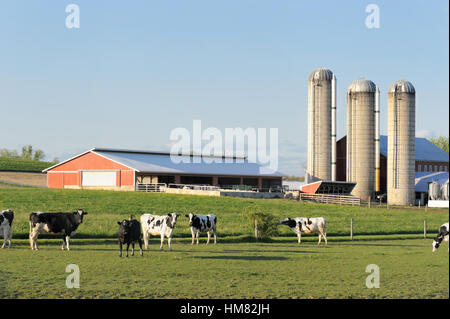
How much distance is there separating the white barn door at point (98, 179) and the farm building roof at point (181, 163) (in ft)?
7.41

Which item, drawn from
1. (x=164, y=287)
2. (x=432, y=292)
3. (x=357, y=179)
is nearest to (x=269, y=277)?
(x=164, y=287)

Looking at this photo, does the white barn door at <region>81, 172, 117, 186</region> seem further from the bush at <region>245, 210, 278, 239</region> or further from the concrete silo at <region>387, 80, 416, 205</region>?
the bush at <region>245, 210, 278, 239</region>

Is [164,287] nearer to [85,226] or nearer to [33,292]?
[33,292]

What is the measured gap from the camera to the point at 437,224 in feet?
157

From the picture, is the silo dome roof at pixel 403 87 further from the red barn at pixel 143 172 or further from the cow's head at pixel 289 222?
the cow's head at pixel 289 222

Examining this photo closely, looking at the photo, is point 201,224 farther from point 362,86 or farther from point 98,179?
point 362,86

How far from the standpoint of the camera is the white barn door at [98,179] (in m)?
78.1

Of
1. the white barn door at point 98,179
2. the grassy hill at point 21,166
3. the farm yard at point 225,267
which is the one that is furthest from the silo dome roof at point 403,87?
the grassy hill at point 21,166

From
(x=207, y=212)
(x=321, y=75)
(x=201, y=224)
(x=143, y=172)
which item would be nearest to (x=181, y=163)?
(x=143, y=172)

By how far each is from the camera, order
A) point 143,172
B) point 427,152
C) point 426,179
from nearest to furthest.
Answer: point 143,172
point 426,179
point 427,152

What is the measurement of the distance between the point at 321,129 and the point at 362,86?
893 cm

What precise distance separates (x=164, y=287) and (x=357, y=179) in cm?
6841

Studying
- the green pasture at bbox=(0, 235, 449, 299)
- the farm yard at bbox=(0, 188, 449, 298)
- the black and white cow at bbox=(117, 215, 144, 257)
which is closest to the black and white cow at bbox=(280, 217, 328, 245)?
the farm yard at bbox=(0, 188, 449, 298)

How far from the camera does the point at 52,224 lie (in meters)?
25.6
